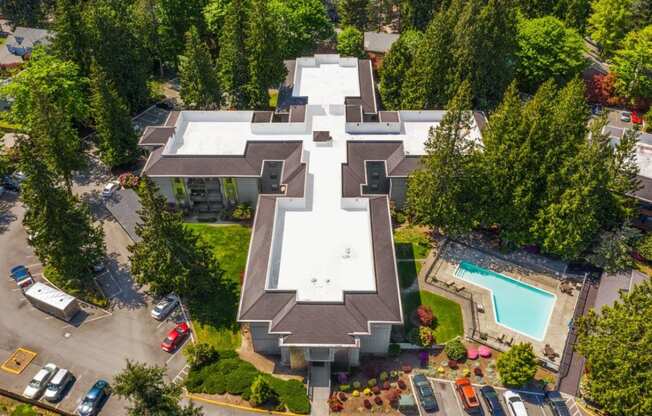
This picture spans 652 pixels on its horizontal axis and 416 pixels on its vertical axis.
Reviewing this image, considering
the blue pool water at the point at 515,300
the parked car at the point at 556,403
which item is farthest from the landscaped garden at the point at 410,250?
the parked car at the point at 556,403

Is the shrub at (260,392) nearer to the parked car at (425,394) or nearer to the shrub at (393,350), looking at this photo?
the shrub at (393,350)

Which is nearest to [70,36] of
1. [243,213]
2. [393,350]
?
[243,213]

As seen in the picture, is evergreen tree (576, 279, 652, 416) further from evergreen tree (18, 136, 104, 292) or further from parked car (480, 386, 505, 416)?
evergreen tree (18, 136, 104, 292)

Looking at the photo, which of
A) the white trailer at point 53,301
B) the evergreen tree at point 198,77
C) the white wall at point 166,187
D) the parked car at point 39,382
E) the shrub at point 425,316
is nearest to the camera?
the parked car at point 39,382

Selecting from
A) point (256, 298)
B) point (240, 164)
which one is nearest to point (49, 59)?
point (240, 164)

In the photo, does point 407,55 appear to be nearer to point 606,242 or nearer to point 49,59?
point 606,242

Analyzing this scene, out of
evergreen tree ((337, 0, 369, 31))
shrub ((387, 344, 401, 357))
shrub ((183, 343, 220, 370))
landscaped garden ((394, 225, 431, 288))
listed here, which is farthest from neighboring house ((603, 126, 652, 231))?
evergreen tree ((337, 0, 369, 31))
